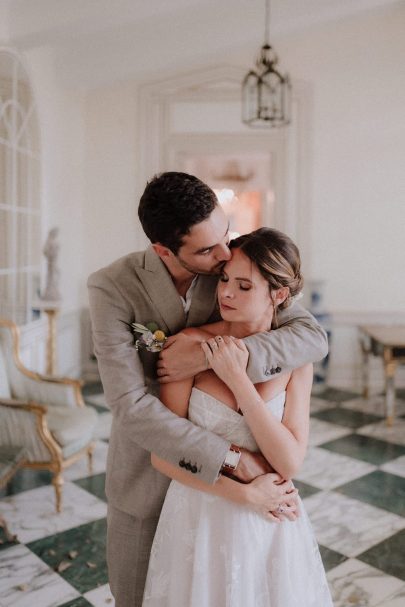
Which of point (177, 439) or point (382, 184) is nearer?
point (177, 439)

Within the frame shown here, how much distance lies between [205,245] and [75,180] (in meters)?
5.23

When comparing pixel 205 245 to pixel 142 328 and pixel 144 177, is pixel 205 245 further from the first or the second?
pixel 144 177

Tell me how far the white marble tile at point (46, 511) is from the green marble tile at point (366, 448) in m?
1.96

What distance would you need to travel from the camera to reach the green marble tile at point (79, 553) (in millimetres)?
2650

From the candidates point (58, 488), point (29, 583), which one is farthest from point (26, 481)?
point (29, 583)

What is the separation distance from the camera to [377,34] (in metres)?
6.39

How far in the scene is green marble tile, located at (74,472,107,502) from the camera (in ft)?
11.8

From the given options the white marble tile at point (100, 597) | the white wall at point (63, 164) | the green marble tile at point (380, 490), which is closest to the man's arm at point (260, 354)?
the white marble tile at point (100, 597)

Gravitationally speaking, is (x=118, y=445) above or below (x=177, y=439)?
below

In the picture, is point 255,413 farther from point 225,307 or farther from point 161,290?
point 161,290

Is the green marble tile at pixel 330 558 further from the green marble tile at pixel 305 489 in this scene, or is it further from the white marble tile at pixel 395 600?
the green marble tile at pixel 305 489

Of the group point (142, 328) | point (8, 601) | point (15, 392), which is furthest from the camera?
point (15, 392)

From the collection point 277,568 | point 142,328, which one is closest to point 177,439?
point 142,328

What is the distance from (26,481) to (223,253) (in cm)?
284
